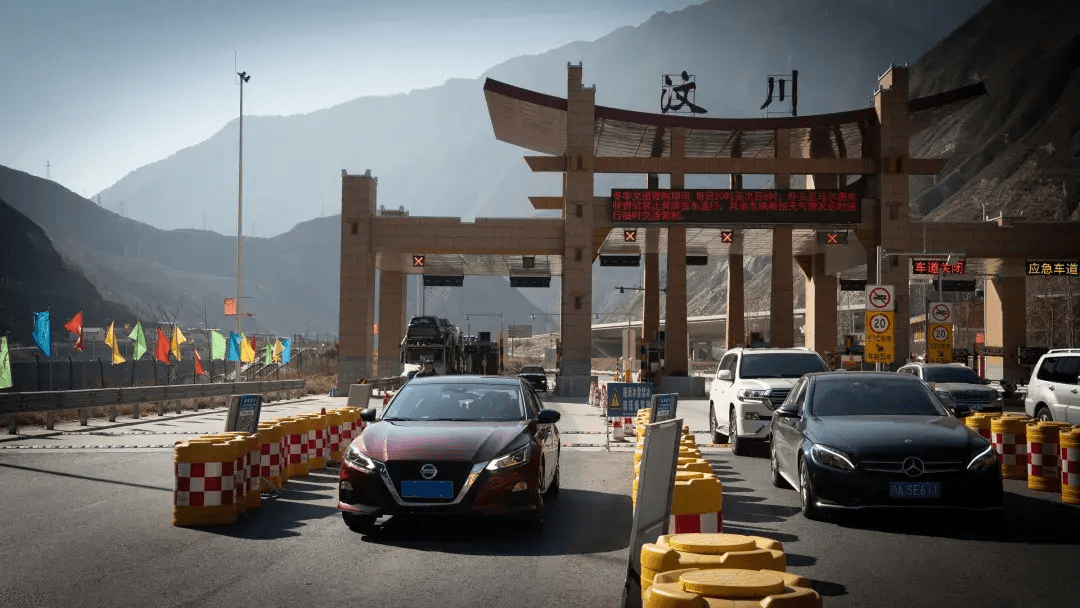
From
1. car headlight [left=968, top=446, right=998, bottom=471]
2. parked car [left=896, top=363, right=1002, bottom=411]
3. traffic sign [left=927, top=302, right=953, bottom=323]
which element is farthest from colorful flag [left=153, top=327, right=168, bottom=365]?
car headlight [left=968, top=446, right=998, bottom=471]

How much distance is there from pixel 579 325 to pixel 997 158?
3338 inches

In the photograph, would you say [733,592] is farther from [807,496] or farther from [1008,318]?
[1008,318]

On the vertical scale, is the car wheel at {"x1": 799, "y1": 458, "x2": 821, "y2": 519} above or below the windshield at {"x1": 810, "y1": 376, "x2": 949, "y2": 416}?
below

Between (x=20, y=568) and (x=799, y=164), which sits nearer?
(x=20, y=568)

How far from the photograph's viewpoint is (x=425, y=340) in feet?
164

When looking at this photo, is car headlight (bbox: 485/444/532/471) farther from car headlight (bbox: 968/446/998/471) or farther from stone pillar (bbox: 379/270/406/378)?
stone pillar (bbox: 379/270/406/378)

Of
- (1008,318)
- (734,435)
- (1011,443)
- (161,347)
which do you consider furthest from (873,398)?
(1008,318)

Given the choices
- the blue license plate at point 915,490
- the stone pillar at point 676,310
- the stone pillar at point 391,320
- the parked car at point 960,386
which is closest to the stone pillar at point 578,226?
the stone pillar at point 676,310

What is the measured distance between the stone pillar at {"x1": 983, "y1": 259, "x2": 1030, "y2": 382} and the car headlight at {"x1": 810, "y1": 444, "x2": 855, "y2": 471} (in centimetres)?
5050

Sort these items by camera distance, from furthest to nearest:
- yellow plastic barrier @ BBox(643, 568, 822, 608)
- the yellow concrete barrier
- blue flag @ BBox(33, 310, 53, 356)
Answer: blue flag @ BBox(33, 310, 53, 356)
the yellow concrete barrier
yellow plastic barrier @ BBox(643, 568, 822, 608)

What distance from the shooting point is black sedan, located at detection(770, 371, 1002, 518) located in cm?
1032

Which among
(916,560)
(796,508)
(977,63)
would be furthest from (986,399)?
(977,63)

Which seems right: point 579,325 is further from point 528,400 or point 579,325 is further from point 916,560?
point 916,560

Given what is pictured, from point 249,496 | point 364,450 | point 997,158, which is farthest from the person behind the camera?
point 997,158
